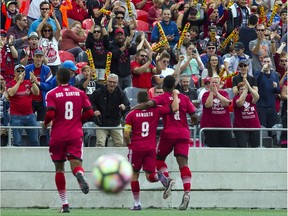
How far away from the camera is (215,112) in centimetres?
2012

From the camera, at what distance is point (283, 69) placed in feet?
77.8

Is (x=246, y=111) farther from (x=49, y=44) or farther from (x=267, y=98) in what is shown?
(x=49, y=44)

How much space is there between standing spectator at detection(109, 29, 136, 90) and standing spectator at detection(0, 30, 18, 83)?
6.43 ft

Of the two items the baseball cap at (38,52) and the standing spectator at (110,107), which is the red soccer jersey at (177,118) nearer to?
the standing spectator at (110,107)

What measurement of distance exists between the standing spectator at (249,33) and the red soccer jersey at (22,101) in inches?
238

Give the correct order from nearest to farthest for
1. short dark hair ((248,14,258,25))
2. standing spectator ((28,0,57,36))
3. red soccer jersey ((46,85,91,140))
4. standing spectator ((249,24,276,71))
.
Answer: red soccer jersey ((46,85,91,140)) < standing spectator ((28,0,57,36)) < standing spectator ((249,24,276,71)) < short dark hair ((248,14,258,25))

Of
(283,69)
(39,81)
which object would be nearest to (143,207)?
(39,81)

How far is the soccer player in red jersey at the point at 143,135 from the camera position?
17906mm

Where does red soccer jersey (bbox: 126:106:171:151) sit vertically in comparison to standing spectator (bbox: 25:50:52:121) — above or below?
below

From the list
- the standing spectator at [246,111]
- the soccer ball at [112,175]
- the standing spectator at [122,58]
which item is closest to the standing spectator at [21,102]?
the standing spectator at [122,58]

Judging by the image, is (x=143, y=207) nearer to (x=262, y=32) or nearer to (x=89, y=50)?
(x=89, y=50)

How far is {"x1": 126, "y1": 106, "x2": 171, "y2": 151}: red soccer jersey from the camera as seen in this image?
17953mm

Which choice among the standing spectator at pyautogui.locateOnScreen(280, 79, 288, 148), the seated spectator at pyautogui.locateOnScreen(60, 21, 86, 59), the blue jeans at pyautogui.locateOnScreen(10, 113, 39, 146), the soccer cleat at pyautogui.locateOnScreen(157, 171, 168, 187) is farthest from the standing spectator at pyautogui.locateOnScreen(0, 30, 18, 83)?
the standing spectator at pyautogui.locateOnScreen(280, 79, 288, 148)

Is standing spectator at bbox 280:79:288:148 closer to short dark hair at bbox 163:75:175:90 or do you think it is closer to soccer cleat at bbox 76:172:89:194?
short dark hair at bbox 163:75:175:90
